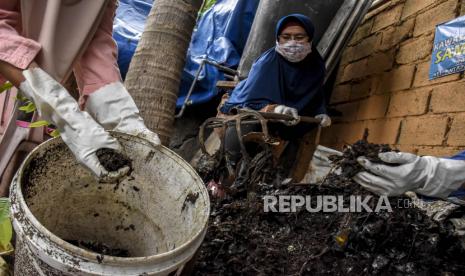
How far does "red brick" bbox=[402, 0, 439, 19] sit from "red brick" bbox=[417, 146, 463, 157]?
3.37 feet

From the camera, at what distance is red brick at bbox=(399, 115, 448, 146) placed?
2369 millimetres

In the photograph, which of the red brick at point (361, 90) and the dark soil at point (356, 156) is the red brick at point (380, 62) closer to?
the red brick at point (361, 90)

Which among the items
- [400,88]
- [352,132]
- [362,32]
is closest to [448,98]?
[400,88]

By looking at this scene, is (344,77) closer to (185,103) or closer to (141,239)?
(185,103)

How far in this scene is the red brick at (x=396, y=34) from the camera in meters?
3.00

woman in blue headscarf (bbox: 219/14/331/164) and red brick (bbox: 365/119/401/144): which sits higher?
woman in blue headscarf (bbox: 219/14/331/164)

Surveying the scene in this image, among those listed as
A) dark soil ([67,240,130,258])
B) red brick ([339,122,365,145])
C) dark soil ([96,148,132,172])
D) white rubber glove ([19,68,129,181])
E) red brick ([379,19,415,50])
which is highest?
red brick ([379,19,415,50])

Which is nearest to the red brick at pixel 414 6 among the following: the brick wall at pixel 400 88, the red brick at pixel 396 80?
the brick wall at pixel 400 88

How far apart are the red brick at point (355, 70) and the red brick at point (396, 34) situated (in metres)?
0.25

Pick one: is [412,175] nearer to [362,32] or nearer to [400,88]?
[400,88]

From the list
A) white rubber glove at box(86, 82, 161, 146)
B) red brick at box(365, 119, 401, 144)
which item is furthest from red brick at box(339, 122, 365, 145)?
white rubber glove at box(86, 82, 161, 146)

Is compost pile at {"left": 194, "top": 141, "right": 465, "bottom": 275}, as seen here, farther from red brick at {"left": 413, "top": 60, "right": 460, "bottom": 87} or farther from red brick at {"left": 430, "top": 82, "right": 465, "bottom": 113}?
red brick at {"left": 413, "top": 60, "right": 460, "bottom": 87}

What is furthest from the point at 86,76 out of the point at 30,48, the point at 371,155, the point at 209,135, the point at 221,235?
the point at 209,135

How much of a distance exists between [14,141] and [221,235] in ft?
4.39
